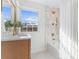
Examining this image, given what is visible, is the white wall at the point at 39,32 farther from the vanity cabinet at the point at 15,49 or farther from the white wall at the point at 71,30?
the vanity cabinet at the point at 15,49

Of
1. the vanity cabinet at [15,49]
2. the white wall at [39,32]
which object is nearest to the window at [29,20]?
the white wall at [39,32]

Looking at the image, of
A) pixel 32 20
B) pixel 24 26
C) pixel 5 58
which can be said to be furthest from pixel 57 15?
pixel 5 58

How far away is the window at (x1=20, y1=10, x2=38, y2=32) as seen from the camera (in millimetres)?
5618

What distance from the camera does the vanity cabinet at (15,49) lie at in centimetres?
204

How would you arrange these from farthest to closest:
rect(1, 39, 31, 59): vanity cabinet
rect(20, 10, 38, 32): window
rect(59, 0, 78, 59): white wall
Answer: rect(20, 10, 38, 32): window < rect(59, 0, 78, 59): white wall < rect(1, 39, 31, 59): vanity cabinet

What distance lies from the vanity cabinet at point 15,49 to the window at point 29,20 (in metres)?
3.14

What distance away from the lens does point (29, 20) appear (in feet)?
19.0

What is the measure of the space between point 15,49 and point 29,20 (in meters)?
3.60

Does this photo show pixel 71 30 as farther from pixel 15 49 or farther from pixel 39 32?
pixel 39 32

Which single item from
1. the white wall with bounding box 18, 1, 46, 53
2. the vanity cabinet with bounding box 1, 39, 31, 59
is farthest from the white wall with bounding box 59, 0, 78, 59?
the white wall with bounding box 18, 1, 46, 53

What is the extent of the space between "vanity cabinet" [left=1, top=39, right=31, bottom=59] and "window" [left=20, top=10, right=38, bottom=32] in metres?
3.14

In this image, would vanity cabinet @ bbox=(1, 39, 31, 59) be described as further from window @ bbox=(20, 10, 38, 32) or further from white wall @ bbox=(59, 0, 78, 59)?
window @ bbox=(20, 10, 38, 32)

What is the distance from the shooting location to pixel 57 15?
6.60 m

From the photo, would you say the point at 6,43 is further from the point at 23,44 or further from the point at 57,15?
the point at 57,15
